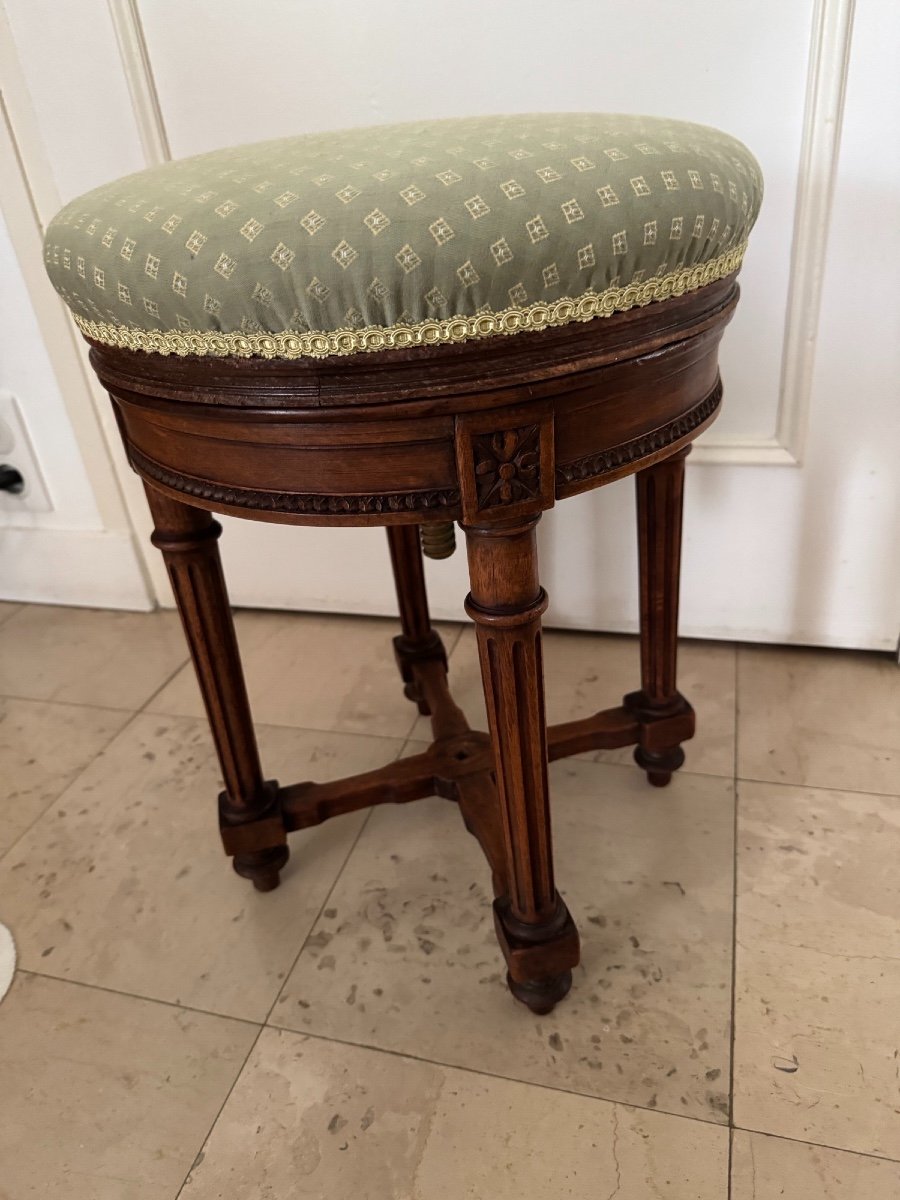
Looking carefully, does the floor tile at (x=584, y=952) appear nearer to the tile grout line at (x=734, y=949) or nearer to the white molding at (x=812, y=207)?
the tile grout line at (x=734, y=949)

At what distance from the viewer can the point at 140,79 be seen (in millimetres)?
1002

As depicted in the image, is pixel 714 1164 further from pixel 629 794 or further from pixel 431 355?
pixel 431 355

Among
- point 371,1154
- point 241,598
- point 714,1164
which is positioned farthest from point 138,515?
point 714,1164

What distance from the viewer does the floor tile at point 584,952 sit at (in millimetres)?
704

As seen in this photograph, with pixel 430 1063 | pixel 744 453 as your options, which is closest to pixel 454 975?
pixel 430 1063

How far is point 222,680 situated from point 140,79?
27.7 inches

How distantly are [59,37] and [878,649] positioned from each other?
1.21 metres

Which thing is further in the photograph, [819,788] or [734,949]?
[819,788]

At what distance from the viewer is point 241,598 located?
1.36 m

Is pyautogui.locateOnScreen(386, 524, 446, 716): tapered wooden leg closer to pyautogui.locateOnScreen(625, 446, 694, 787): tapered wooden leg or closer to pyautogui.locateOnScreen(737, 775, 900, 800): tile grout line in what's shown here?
pyautogui.locateOnScreen(625, 446, 694, 787): tapered wooden leg

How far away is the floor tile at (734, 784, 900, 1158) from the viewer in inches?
25.8

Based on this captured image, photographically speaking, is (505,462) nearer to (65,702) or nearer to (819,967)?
(819,967)

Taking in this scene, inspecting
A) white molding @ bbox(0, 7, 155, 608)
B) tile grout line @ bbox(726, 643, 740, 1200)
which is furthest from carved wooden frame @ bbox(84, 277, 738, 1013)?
white molding @ bbox(0, 7, 155, 608)

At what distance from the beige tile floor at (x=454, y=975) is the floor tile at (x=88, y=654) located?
89 mm
